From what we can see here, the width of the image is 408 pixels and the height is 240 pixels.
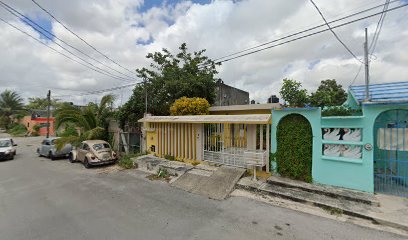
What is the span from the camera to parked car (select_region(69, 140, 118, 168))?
10750 mm

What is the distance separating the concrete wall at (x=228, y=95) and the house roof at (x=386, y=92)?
1138 centimetres

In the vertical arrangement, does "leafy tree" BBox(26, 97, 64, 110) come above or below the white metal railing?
above

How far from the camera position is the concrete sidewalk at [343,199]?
471 cm

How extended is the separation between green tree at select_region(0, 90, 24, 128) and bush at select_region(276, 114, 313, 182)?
49131mm

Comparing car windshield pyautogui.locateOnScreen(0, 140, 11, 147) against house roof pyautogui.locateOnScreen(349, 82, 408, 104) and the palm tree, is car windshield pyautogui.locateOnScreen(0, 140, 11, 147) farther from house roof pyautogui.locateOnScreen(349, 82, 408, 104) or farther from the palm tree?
house roof pyautogui.locateOnScreen(349, 82, 408, 104)

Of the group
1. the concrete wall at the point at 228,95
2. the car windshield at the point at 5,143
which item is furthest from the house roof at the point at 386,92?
the car windshield at the point at 5,143

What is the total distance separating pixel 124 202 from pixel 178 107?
20.5 feet

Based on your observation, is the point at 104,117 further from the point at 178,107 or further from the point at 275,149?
the point at 275,149

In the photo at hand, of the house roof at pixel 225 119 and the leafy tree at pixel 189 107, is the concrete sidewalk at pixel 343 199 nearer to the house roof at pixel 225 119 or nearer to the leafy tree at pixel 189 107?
the house roof at pixel 225 119

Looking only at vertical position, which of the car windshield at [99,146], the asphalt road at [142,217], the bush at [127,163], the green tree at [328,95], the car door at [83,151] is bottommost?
the asphalt road at [142,217]

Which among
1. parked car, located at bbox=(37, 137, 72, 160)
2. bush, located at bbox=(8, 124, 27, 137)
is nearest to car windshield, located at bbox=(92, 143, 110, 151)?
parked car, located at bbox=(37, 137, 72, 160)

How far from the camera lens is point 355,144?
6.08m

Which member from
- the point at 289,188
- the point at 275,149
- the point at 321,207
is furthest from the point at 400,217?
the point at 275,149

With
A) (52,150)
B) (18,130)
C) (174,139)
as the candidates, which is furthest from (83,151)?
(18,130)
